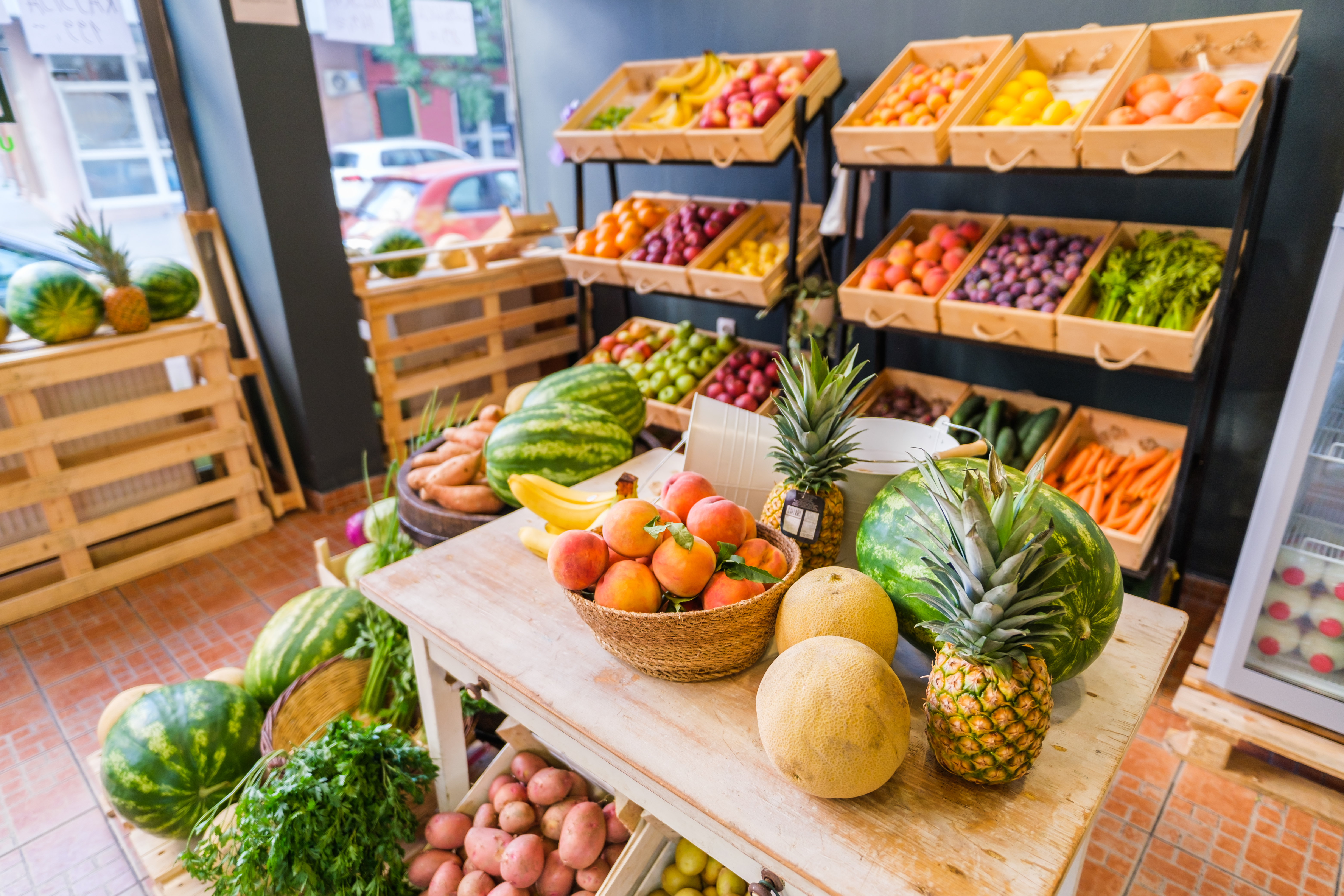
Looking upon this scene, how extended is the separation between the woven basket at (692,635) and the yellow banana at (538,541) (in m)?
0.34

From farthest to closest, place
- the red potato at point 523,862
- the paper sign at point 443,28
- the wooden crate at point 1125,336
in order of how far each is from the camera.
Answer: the paper sign at point 443,28, the wooden crate at point 1125,336, the red potato at point 523,862

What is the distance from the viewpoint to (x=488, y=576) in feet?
4.94

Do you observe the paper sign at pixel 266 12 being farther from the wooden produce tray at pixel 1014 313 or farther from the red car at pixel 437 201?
the wooden produce tray at pixel 1014 313

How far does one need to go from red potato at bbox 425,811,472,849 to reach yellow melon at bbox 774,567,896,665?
38.2 inches

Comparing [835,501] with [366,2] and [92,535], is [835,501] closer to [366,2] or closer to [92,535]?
[92,535]

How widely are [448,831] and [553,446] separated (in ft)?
2.90

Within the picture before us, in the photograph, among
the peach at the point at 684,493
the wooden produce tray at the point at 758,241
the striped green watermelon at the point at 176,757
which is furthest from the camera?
the wooden produce tray at the point at 758,241

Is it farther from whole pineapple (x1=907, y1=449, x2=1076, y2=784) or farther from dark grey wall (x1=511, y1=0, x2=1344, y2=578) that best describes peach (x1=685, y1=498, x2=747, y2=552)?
dark grey wall (x1=511, y1=0, x2=1344, y2=578)

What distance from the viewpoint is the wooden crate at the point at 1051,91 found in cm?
236

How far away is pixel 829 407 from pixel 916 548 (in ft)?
0.91

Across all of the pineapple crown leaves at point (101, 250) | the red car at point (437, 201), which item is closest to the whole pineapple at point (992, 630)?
the pineapple crown leaves at point (101, 250)

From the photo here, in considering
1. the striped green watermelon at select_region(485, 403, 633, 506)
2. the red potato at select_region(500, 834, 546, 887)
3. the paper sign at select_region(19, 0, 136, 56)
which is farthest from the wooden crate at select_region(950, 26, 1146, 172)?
the paper sign at select_region(19, 0, 136, 56)

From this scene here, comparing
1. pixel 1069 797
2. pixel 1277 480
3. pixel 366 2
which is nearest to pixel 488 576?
pixel 1069 797

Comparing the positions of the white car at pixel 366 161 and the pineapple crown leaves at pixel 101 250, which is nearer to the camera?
the pineapple crown leaves at pixel 101 250
